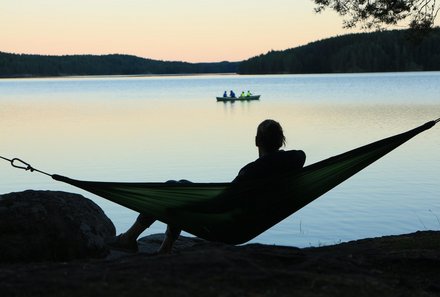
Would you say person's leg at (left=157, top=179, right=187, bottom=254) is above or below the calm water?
above

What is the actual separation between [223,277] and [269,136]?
158cm

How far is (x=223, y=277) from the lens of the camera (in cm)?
329

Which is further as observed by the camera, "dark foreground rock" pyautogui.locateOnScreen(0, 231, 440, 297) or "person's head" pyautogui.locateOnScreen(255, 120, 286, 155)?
"person's head" pyautogui.locateOnScreen(255, 120, 286, 155)

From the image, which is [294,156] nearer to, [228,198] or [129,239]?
[228,198]

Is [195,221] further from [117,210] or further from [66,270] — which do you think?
[117,210]

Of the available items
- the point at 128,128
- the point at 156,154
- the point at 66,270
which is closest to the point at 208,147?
the point at 156,154

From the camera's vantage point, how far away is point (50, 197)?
15.3ft

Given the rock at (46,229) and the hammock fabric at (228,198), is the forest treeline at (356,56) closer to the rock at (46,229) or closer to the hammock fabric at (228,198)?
the hammock fabric at (228,198)

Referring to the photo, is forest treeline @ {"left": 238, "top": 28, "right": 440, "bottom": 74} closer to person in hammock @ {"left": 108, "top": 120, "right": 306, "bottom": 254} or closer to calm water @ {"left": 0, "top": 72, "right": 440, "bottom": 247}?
calm water @ {"left": 0, "top": 72, "right": 440, "bottom": 247}

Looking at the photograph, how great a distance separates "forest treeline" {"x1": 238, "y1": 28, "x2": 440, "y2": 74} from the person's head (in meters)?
110

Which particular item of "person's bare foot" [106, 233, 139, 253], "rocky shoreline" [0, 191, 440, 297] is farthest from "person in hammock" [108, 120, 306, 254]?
"rocky shoreline" [0, 191, 440, 297]

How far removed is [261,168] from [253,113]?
35.3 m

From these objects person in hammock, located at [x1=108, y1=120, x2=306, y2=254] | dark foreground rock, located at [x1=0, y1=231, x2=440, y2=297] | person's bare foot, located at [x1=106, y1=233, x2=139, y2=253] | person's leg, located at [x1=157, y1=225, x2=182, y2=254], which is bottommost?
person's bare foot, located at [x1=106, y1=233, x2=139, y2=253]

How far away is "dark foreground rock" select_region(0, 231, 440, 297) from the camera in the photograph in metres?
3.15
